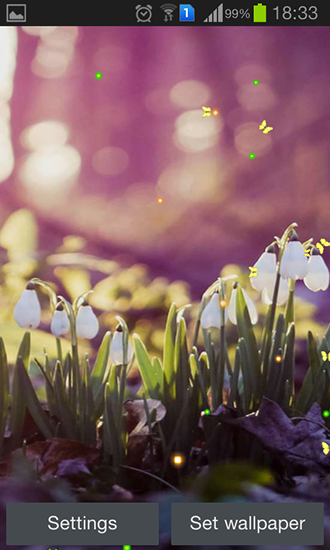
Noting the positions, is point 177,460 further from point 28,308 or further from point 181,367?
point 28,308

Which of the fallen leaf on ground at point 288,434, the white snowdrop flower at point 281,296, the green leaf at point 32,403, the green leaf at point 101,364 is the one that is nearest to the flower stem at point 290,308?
the white snowdrop flower at point 281,296

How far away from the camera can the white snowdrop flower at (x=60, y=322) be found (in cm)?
87

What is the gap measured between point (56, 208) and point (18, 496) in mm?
358

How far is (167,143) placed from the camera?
0.89 metres

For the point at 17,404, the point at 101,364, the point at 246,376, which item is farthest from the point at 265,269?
the point at 17,404

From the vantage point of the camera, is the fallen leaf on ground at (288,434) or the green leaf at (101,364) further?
the green leaf at (101,364)

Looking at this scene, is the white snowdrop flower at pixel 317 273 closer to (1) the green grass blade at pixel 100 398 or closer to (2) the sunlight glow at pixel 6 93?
(1) the green grass blade at pixel 100 398
